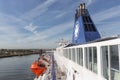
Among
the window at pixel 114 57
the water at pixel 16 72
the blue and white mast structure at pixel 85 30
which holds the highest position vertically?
the blue and white mast structure at pixel 85 30

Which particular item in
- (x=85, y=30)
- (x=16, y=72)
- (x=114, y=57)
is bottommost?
(x=16, y=72)

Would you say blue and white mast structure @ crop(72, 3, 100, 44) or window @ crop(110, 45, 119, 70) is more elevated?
blue and white mast structure @ crop(72, 3, 100, 44)

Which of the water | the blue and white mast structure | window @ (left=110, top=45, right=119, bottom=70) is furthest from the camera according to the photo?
the water

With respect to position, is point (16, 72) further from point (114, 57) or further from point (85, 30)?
point (114, 57)

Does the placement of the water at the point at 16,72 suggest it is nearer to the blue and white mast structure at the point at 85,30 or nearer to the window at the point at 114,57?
→ the blue and white mast structure at the point at 85,30

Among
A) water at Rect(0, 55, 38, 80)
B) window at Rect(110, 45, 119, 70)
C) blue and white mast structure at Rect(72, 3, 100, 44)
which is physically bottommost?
water at Rect(0, 55, 38, 80)

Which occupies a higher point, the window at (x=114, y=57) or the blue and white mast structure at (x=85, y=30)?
the blue and white mast structure at (x=85, y=30)

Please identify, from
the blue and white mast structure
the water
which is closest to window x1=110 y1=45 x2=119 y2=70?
the blue and white mast structure

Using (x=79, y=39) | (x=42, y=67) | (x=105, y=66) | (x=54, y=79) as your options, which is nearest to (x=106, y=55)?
(x=105, y=66)

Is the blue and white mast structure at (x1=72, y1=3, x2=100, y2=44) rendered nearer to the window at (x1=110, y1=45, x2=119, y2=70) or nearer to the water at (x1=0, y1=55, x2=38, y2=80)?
the water at (x1=0, y1=55, x2=38, y2=80)

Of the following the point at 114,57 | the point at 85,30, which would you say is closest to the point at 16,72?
the point at 85,30

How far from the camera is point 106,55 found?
17.9 feet

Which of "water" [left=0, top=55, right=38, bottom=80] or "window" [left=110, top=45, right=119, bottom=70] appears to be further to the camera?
"water" [left=0, top=55, right=38, bottom=80]

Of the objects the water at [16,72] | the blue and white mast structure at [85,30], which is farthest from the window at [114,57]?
the water at [16,72]
